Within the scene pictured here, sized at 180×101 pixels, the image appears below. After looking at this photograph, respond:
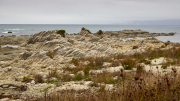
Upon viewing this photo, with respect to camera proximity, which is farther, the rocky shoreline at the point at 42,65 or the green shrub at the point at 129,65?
the green shrub at the point at 129,65

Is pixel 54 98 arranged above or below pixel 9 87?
above

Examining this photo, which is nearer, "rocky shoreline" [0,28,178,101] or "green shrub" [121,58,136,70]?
"rocky shoreline" [0,28,178,101]

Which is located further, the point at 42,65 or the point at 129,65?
the point at 42,65

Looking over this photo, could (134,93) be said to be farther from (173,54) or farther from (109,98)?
(173,54)

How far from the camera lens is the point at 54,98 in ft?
18.0

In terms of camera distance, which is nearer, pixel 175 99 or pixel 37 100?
pixel 175 99

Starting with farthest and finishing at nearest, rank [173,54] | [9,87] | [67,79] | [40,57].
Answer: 1. [40,57]
2. [173,54]
3. [67,79]
4. [9,87]

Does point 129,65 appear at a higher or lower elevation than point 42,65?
higher

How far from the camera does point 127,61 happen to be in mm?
12836

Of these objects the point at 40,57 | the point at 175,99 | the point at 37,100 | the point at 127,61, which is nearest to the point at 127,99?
the point at 175,99

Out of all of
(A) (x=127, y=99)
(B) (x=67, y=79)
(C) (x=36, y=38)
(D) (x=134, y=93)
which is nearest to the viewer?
(A) (x=127, y=99)

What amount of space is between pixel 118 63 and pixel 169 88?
8134 mm

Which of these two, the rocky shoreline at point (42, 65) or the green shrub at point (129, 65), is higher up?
the green shrub at point (129, 65)

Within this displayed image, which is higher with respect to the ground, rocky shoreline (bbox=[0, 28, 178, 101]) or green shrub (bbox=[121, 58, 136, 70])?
green shrub (bbox=[121, 58, 136, 70])
